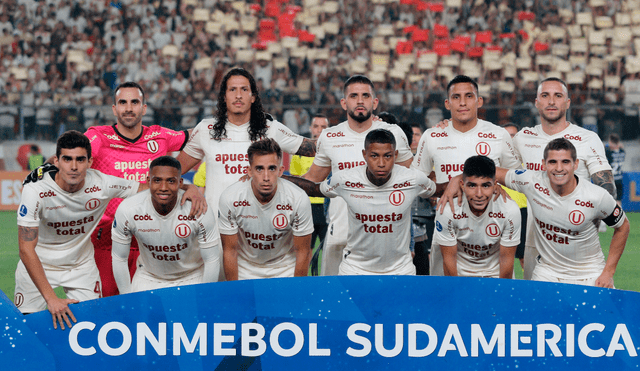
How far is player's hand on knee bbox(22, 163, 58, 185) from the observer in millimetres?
4777

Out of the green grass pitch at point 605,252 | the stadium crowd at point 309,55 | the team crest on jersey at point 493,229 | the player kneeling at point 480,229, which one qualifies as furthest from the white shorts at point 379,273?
the stadium crowd at point 309,55

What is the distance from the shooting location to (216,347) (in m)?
Answer: 3.35

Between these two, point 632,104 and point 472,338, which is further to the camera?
point 632,104

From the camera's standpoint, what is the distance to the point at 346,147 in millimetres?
5430

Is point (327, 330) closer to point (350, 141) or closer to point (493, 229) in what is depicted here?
point (493, 229)

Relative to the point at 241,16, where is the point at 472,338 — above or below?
below

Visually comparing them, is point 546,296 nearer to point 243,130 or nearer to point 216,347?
point 216,347

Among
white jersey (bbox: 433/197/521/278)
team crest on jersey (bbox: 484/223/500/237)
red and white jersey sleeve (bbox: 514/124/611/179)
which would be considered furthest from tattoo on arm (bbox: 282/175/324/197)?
red and white jersey sleeve (bbox: 514/124/611/179)

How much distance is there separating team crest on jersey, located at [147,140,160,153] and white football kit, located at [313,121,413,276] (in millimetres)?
1224

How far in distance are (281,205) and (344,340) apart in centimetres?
159

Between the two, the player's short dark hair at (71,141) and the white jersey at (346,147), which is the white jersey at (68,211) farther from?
the white jersey at (346,147)

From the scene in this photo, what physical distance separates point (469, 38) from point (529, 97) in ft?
16.5

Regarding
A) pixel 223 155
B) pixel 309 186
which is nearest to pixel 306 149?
pixel 309 186

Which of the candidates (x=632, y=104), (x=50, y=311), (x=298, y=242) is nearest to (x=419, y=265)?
(x=298, y=242)
